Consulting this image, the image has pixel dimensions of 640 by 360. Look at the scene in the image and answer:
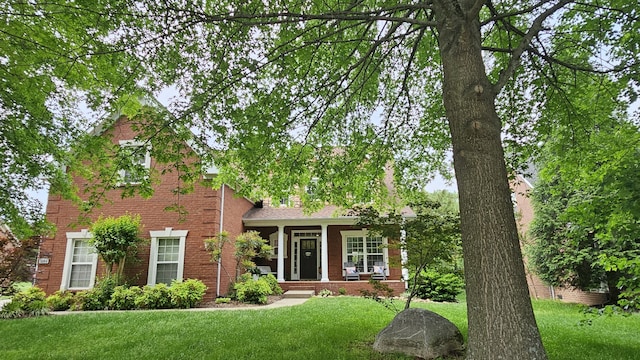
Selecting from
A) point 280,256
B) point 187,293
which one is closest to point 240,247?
point 187,293

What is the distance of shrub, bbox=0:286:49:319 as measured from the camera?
9.36 metres

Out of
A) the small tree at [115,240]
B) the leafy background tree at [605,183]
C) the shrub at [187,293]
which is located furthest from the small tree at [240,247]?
the leafy background tree at [605,183]

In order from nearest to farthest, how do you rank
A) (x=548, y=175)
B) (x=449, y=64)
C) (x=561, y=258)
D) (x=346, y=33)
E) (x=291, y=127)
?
(x=449, y=64) → (x=548, y=175) → (x=291, y=127) → (x=346, y=33) → (x=561, y=258)

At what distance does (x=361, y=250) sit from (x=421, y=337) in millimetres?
12018

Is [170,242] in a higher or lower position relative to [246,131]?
lower

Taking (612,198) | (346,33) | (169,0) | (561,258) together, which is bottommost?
(561,258)

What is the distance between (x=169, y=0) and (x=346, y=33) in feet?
12.5

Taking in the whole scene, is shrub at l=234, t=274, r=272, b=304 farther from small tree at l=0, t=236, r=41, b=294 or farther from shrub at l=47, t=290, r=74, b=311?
small tree at l=0, t=236, r=41, b=294

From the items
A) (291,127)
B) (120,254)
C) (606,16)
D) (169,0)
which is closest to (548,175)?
(606,16)

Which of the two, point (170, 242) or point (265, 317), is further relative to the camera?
point (170, 242)

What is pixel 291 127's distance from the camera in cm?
678

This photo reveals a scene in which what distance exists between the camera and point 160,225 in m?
12.8

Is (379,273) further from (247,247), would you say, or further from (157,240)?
(157,240)

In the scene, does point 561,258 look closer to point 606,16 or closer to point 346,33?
point 606,16
